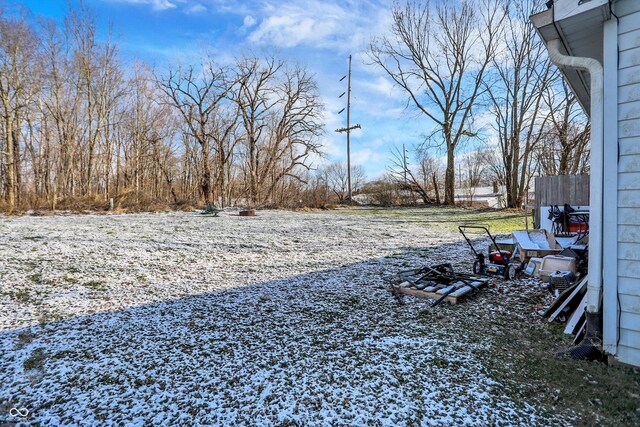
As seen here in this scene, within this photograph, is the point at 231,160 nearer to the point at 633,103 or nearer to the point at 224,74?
the point at 224,74

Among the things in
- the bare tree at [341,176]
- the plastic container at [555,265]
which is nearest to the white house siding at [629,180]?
the plastic container at [555,265]

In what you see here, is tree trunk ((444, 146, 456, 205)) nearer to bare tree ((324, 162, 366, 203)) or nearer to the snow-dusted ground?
bare tree ((324, 162, 366, 203))

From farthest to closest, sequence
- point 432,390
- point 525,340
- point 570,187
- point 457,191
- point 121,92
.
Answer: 1. point 457,191
2. point 121,92
3. point 570,187
4. point 525,340
5. point 432,390

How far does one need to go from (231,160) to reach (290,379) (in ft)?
72.0

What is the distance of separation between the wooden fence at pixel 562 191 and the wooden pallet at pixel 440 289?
5585 millimetres

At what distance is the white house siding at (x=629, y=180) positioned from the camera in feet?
6.56

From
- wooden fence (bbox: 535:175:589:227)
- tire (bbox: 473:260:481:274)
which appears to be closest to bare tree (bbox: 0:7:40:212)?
tire (bbox: 473:260:481:274)

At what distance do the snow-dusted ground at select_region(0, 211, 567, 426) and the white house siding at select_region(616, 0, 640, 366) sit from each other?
0.90m

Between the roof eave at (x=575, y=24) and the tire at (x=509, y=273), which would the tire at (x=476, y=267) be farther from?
the roof eave at (x=575, y=24)

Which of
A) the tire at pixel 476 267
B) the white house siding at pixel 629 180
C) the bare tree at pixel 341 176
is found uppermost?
the bare tree at pixel 341 176

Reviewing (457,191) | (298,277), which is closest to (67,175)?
(298,277)

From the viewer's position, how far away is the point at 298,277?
4.48 m

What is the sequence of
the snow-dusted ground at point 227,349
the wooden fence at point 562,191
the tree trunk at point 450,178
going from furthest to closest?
the tree trunk at point 450,178 < the wooden fence at point 562,191 < the snow-dusted ground at point 227,349

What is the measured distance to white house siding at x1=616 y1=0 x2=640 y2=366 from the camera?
200 cm
